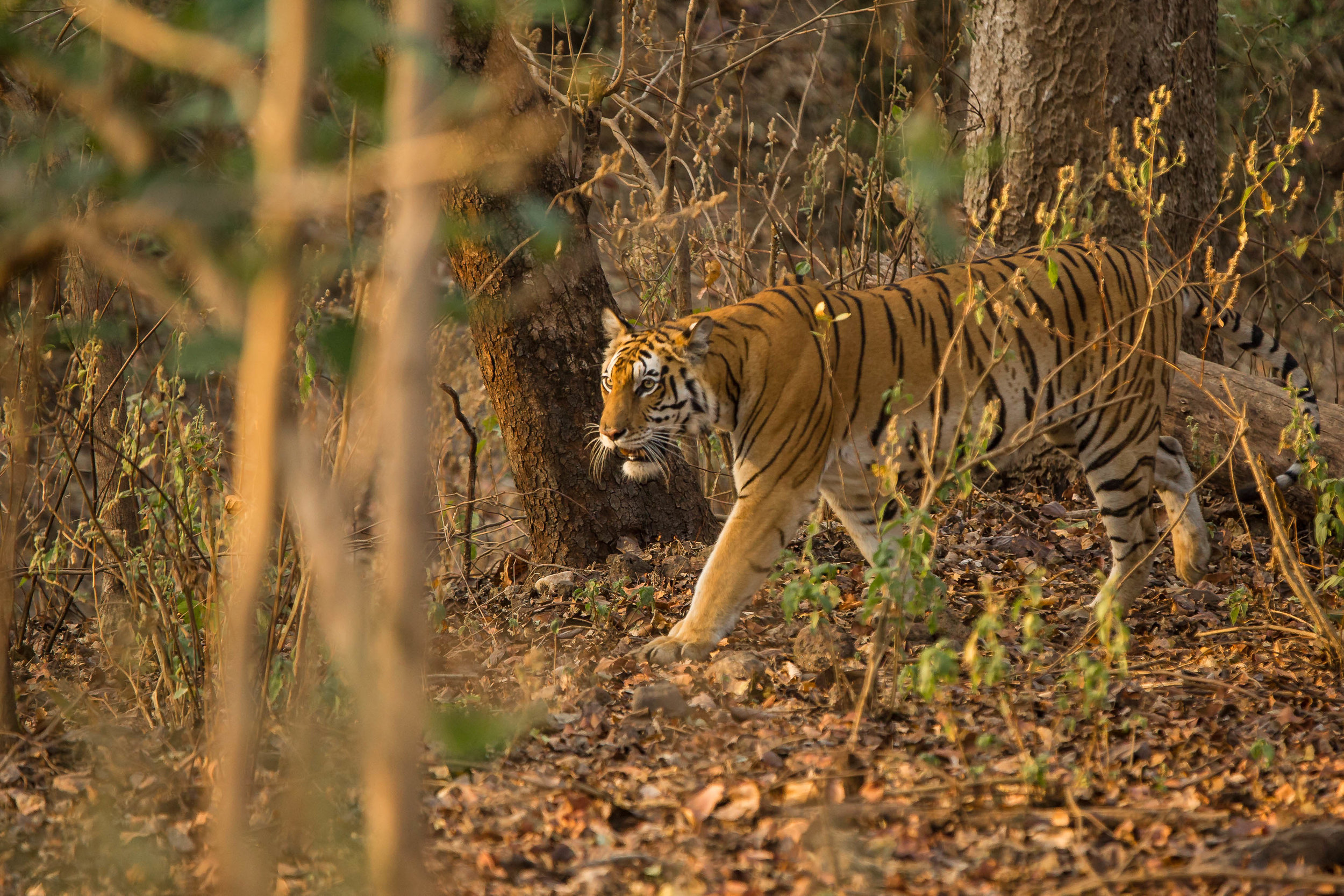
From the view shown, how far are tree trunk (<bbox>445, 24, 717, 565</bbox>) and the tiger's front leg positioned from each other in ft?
3.09

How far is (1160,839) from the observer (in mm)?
2865

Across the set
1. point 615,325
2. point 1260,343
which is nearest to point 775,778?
point 615,325

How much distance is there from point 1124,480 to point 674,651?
196cm

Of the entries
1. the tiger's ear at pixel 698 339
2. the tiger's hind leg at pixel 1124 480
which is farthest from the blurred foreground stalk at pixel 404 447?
the tiger's hind leg at pixel 1124 480

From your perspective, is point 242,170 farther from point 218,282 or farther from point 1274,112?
point 1274,112

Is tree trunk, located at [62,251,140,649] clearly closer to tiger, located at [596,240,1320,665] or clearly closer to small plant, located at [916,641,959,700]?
tiger, located at [596,240,1320,665]

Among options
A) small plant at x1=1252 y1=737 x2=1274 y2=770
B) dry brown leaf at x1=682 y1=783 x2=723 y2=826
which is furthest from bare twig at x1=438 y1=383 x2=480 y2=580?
small plant at x1=1252 y1=737 x2=1274 y2=770

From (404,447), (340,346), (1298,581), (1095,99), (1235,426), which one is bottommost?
(1298,581)

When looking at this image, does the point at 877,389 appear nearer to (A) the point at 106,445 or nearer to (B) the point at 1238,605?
(B) the point at 1238,605

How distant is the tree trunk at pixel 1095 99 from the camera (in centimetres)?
598

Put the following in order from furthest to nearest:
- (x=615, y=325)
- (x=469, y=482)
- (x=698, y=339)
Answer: (x=469, y=482)
(x=615, y=325)
(x=698, y=339)

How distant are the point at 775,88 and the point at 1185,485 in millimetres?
9311

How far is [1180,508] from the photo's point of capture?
16.3 feet

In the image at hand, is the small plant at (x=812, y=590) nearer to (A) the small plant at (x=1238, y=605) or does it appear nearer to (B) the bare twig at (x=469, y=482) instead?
(A) the small plant at (x=1238, y=605)
